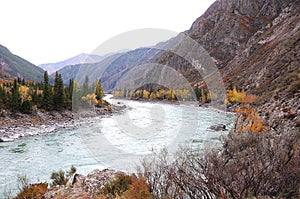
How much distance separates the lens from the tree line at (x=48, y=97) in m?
38.8

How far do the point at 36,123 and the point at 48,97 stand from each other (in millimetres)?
9073

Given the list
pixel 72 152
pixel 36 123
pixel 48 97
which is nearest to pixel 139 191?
pixel 72 152

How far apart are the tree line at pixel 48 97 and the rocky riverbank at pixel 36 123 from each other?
5.58ft

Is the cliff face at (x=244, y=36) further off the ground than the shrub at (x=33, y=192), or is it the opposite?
the cliff face at (x=244, y=36)

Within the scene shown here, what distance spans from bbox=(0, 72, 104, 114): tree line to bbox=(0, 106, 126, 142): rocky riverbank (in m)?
1.70

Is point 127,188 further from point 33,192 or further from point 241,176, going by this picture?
point 241,176

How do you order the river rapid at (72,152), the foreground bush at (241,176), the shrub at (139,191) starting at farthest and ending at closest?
the river rapid at (72,152)
the shrub at (139,191)
the foreground bush at (241,176)

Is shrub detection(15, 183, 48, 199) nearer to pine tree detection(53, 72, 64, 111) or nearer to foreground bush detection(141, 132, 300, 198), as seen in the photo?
foreground bush detection(141, 132, 300, 198)

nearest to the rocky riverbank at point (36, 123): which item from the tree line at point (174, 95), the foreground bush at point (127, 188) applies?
the foreground bush at point (127, 188)

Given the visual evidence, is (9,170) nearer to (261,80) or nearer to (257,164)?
(257,164)

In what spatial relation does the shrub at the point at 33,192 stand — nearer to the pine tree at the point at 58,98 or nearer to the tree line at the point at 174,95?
the pine tree at the point at 58,98

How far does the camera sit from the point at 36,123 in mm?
36656

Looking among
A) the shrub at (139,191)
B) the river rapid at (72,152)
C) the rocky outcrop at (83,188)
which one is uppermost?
the shrub at (139,191)

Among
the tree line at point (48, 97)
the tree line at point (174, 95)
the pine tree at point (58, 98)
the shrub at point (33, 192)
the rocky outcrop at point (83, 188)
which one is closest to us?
the rocky outcrop at point (83, 188)
